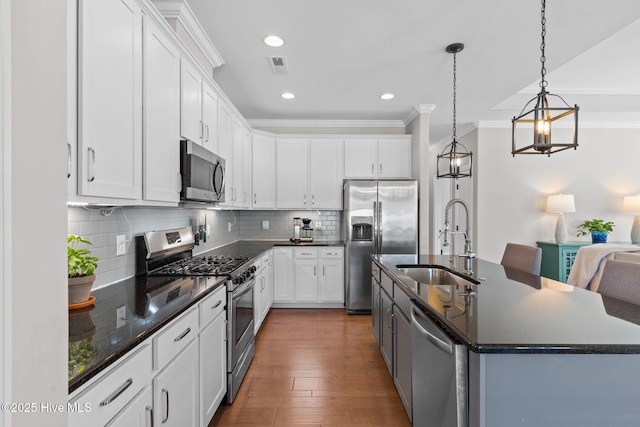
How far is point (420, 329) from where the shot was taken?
1584mm

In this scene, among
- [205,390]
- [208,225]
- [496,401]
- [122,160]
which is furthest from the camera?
[208,225]

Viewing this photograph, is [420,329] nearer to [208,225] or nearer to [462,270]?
[462,270]

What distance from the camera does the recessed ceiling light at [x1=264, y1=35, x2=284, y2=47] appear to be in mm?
2678

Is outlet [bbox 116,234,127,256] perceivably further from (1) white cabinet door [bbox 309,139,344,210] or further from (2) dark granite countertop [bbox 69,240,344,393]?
(1) white cabinet door [bbox 309,139,344,210]

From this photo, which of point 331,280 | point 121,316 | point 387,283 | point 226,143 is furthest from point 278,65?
point 331,280

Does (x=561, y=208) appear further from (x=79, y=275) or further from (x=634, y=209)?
(x=79, y=275)

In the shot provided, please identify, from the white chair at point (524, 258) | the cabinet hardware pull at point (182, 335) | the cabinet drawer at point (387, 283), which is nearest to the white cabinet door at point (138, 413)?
the cabinet hardware pull at point (182, 335)

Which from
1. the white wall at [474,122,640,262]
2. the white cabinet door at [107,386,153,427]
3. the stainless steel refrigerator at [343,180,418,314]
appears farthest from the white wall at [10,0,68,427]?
the white wall at [474,122,640,262]

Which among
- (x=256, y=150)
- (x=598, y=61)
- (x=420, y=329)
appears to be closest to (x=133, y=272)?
(x=420, y=329)

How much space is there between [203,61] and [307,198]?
2375mm

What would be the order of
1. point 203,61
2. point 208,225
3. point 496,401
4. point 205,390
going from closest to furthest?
point 496,401 → point 205,390 → point 203,61 → point 208,225

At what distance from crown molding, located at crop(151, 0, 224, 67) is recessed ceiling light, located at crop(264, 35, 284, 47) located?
0.47m

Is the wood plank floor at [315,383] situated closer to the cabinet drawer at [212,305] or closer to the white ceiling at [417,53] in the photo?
the cabinet drawer at [212,305]

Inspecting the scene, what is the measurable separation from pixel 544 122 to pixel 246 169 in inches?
125
